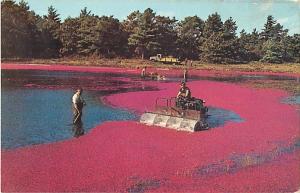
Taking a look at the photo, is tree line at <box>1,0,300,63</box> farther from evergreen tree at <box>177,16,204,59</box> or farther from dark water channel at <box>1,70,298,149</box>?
dark water channel at <box>1,70,298,149</box>

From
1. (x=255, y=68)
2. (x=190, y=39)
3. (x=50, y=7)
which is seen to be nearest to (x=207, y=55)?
(x=190, y=39)

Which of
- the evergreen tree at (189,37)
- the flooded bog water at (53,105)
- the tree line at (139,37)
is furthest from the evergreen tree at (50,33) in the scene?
the evergreen tree at (189,37)

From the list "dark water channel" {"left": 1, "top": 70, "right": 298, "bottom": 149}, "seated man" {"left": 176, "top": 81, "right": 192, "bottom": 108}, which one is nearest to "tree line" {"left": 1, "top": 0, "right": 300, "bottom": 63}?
"dark water channel" {"left": 1, "top": 70, "right": 298, "bottom": 149}

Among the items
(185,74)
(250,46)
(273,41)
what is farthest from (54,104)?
(273,41)

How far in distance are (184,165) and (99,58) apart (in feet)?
7.61

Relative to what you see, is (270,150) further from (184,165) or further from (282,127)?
(184,165)

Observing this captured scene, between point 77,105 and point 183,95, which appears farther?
point 183,95

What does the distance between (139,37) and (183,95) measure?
4.16 ft

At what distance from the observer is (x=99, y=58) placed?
8.30 m

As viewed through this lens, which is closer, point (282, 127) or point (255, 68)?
point (282, 127)

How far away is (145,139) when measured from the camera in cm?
803

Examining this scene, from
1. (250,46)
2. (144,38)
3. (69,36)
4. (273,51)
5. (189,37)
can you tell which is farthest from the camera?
(273,51)

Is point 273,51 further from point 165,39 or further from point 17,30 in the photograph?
point 17,30

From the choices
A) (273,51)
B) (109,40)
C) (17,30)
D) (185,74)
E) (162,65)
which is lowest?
(185,74)
